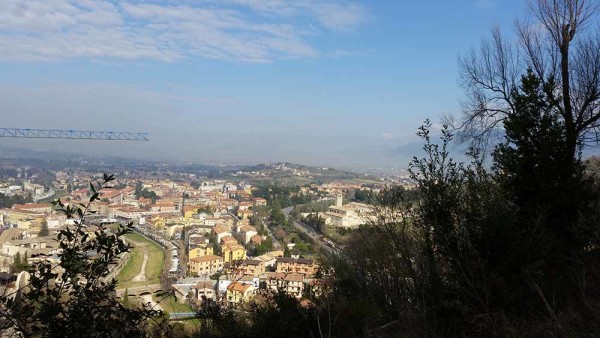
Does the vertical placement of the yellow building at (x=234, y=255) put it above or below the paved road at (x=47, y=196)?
above

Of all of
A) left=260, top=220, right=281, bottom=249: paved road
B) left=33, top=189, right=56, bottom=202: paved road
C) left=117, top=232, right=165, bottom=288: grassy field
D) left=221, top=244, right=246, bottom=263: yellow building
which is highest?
left=221, top=244, right=246, bottom=263: yellow building

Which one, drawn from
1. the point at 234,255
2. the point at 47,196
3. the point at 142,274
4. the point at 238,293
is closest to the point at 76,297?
the point at 238,293

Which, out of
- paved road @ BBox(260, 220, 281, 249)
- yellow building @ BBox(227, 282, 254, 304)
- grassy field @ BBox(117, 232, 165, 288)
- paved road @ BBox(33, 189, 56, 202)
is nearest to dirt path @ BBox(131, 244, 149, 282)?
grassy field @ BBox(117, 232, 165, 288)

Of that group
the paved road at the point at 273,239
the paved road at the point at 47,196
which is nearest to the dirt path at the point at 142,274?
the paved road at the point at 273,239

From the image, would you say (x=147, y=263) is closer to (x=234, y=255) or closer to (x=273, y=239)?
(x=273, y=239)

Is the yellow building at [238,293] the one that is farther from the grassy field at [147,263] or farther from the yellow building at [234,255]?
the grassy field at [147,263]

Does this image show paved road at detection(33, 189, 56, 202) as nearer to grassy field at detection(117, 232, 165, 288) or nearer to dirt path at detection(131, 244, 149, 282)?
grassy field at detection(117, 232, 165, 288)

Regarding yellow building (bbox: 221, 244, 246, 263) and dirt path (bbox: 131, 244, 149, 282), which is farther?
dirt path (bbox: 131, 244, 149, 282)
